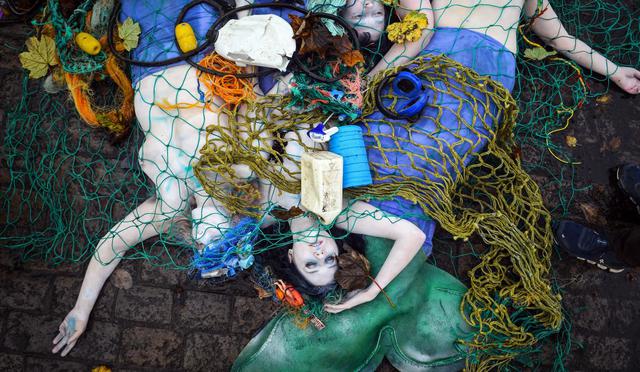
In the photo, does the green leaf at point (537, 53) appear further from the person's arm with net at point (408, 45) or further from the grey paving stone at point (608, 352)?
the grey paving stone at point (608, 352)

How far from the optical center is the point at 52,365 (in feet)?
10.2

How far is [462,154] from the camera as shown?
9.27 ft

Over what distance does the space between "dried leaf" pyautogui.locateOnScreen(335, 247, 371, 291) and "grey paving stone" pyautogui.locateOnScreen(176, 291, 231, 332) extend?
86cm

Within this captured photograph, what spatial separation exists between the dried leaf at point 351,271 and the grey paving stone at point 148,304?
1.20 meters

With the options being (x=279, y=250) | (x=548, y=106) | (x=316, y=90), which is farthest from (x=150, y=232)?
(x=548, y=106)

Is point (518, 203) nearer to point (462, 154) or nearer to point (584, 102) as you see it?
point (462, 154)

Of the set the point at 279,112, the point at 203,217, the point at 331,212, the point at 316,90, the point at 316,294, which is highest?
the point at 316,90

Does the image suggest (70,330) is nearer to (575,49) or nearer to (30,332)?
(30,332)

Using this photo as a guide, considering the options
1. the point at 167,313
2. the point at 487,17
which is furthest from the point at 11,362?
the point at 487,17

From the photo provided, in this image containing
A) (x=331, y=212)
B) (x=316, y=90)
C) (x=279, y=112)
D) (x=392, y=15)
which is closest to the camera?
(x=331, y=212)

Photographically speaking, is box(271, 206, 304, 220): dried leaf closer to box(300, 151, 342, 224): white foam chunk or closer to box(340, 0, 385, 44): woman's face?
box(300, 151, 342, 224): white foam chunk

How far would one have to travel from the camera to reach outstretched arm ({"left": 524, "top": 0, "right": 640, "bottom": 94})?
309 centimetres

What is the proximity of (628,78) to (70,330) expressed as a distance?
13.2 feet

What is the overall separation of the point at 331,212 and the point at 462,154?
3.02ft
